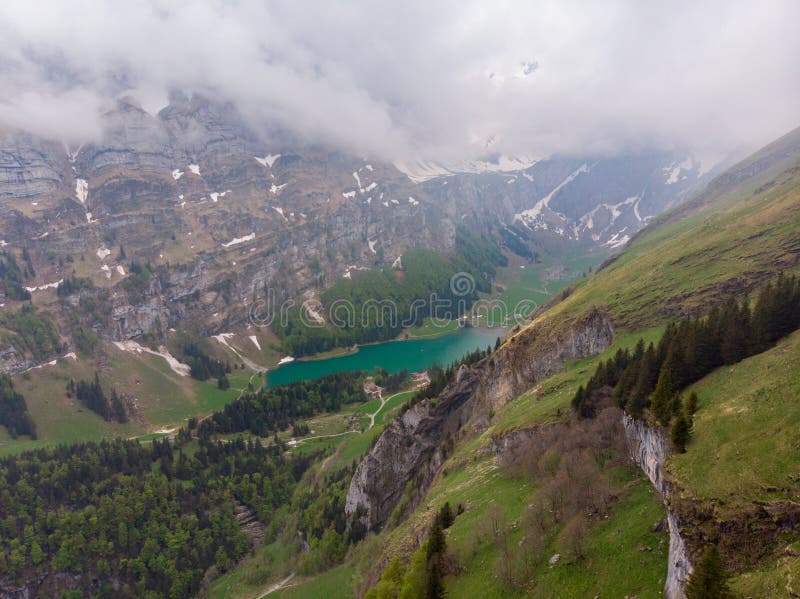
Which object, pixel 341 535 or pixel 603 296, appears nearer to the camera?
pixel 341 535

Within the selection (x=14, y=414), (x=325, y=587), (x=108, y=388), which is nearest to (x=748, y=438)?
(x=325, y=587)

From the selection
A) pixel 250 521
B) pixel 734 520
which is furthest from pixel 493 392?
pixel 250 521

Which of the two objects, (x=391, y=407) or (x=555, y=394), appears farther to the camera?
(x=391, y=407)

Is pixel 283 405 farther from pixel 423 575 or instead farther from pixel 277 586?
pixel 423 575

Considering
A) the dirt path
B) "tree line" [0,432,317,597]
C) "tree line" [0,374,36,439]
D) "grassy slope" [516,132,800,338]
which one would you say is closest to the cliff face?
"grassy slope" [516,132,800,338]

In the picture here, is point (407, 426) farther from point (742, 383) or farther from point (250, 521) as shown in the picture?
point (742, 383)

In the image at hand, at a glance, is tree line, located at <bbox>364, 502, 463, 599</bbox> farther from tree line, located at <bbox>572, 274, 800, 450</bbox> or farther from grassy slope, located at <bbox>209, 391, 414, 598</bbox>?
grassy slope, located at <bbox>209, 391, 414, 598</bbox>
